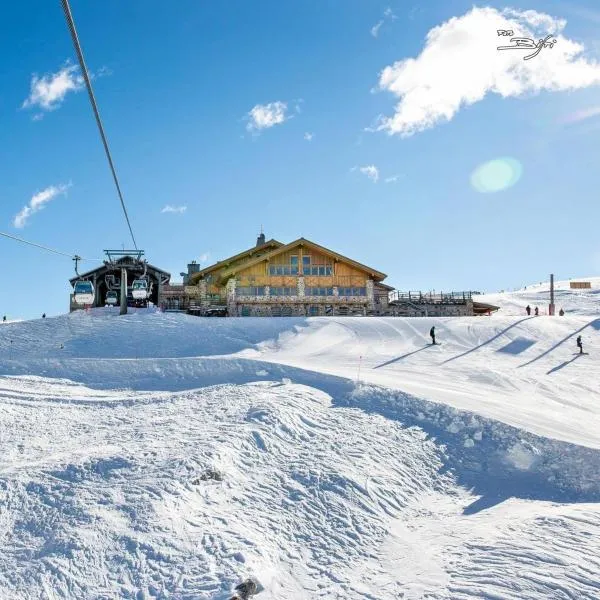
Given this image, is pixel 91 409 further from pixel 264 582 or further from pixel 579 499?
pixel 579 499

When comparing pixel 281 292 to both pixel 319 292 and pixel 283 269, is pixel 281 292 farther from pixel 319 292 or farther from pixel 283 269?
pixel 319 292

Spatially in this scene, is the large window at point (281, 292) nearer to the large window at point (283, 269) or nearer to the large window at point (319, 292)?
the large window at point (319, 292)

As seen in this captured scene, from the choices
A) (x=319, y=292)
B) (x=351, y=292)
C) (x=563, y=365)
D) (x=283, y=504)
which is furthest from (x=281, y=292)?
(x=283, y=504)

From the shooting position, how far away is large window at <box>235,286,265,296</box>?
38812 millimetres

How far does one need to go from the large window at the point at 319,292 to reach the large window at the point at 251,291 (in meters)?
3.65

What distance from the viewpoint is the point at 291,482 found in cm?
855

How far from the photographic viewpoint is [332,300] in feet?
129

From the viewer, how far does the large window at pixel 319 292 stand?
3916 centimetres

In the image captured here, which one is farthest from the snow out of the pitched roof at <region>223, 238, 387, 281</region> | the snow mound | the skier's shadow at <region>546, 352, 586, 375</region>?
the pitched roof at <region>223, 238, 387, 281</region>

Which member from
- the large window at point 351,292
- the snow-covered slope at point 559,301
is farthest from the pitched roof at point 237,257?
the snow-covered slope at point 559,301

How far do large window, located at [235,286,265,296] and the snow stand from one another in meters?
20.0

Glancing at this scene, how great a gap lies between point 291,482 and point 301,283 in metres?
30.9

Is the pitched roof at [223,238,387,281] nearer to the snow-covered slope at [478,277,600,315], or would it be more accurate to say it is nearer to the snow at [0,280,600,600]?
the snow at [0,280,600,600]

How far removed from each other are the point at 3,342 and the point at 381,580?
24.5 metres
